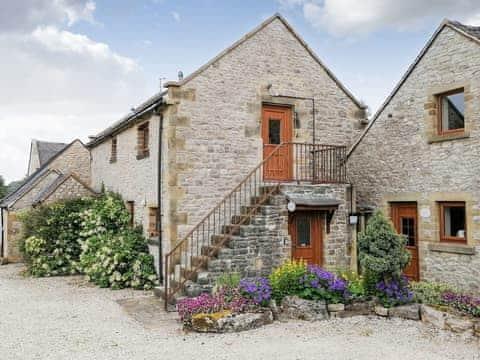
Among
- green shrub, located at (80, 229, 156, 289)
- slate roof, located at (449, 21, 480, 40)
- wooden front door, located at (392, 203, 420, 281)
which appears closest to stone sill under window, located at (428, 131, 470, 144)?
wooden front door, located at (392, 203, 420, 281)

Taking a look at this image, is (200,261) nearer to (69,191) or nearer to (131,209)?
(131,209)

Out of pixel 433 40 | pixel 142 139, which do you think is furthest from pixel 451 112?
pixel 142 139

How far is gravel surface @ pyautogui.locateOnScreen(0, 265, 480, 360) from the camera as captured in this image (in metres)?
7.07

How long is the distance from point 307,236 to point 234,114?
3.85 meters

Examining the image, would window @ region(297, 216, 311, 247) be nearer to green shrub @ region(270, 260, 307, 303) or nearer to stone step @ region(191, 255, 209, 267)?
green shrub @ region(270, 260, 307, 303)

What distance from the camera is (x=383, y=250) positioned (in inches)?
357

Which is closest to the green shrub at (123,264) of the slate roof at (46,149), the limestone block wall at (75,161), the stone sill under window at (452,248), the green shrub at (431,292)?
the green shrub at (431,292)

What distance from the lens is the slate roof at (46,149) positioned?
28859mm

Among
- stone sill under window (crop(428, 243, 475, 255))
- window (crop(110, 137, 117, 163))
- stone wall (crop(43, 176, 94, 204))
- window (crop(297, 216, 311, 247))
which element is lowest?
stone sill under window (crop(428, 243, 475, 255))

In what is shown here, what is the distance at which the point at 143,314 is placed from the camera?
30.9ft

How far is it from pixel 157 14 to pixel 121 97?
13395 millimetres

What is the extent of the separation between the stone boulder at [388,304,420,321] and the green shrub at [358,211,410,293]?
58 cm

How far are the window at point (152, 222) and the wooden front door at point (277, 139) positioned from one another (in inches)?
131

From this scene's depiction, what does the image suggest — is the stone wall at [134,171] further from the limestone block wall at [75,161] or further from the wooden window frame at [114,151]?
the limestone block wall at [75,161]
